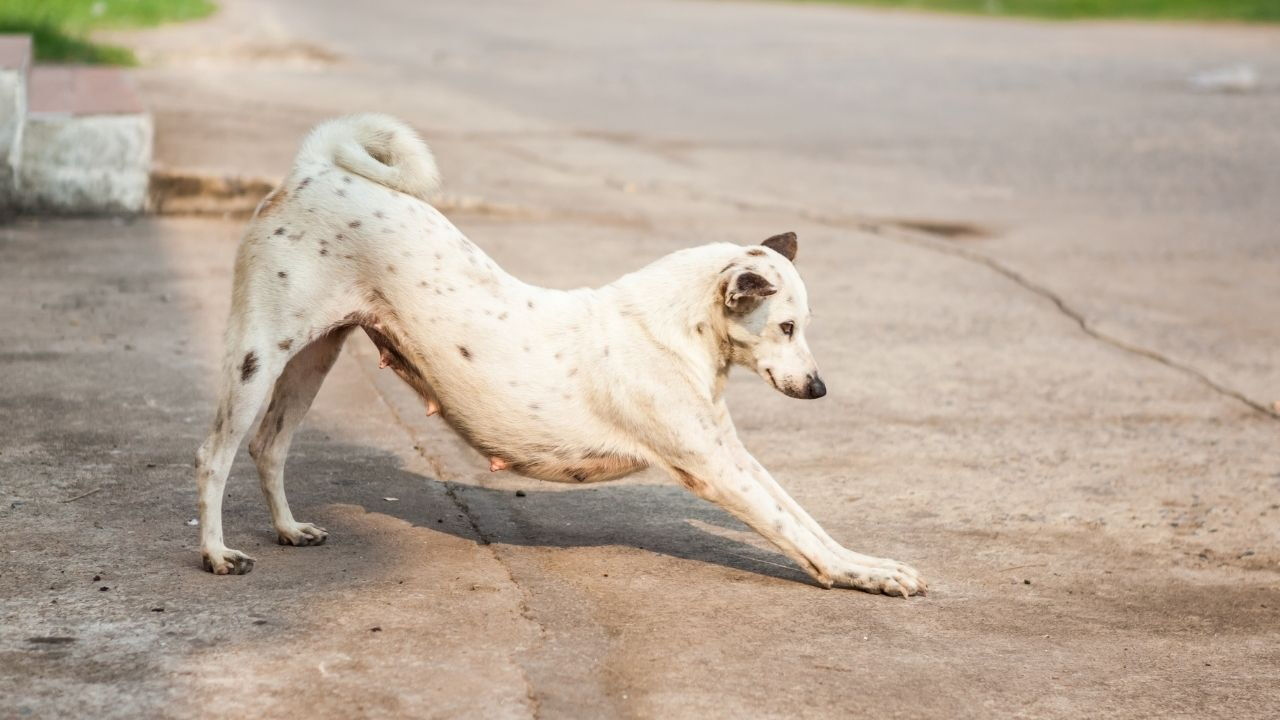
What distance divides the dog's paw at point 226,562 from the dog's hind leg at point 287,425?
29 centimetres

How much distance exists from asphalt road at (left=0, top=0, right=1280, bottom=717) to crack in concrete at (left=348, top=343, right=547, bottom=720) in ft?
0.05

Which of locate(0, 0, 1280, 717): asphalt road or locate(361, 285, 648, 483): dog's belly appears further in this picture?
locate(361, 285, 648, 483): dog's belly

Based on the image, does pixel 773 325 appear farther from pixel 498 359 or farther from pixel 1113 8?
pixel 1113 8

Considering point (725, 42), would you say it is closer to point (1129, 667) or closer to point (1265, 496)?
point (1265, 496)

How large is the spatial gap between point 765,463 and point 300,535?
185 cm

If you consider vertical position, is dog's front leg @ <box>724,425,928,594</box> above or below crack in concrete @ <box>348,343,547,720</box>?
above

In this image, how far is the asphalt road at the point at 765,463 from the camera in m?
3.84

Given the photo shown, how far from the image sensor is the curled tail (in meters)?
4.63

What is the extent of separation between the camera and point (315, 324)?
448 cm

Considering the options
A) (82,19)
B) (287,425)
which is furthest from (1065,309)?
(82,19)

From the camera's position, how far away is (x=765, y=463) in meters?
5.82

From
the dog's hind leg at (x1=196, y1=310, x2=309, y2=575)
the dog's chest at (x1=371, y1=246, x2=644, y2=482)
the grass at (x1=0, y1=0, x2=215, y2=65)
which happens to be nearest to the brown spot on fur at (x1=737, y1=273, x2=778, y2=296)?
the dog's chest at (x1=371, y1=246, x2=644, y2=482)

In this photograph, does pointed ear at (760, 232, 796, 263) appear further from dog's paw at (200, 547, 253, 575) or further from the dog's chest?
dog's paw at (200, 547, 253, 575)

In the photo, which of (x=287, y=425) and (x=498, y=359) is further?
(x=287, y=425)
